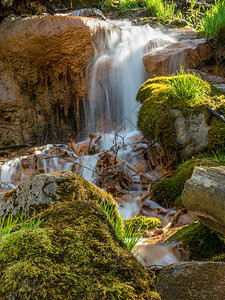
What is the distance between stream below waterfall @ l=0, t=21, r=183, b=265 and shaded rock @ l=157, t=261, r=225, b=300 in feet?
1.21

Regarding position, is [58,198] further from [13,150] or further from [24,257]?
[13,150]

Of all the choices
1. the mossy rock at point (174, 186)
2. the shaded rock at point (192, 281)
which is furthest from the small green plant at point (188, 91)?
the shaded rock at point (192, 281)

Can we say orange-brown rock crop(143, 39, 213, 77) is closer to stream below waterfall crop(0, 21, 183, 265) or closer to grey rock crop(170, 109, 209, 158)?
stream below waterfall crop(0, 21, 183, 265)

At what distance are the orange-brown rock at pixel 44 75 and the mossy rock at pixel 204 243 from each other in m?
6.05

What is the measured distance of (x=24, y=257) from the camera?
113cm

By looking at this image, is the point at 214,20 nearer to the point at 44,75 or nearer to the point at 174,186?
the point at 44,75

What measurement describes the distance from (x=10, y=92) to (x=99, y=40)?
2658mm

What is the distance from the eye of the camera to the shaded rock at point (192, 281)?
1.67 metres

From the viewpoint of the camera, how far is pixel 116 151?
519cm

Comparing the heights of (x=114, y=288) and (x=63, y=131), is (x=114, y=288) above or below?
above

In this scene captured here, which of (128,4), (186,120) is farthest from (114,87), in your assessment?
(128,4)

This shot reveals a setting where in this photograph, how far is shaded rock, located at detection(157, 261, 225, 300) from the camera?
1671mm

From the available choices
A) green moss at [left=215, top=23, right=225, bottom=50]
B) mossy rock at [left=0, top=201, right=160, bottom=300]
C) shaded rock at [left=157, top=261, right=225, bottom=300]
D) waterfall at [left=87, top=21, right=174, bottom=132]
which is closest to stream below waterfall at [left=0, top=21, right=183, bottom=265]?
waterfall at [left=87, top=21, right=174, bottom=132]

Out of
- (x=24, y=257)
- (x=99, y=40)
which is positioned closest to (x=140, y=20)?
(x=99, y=40)
